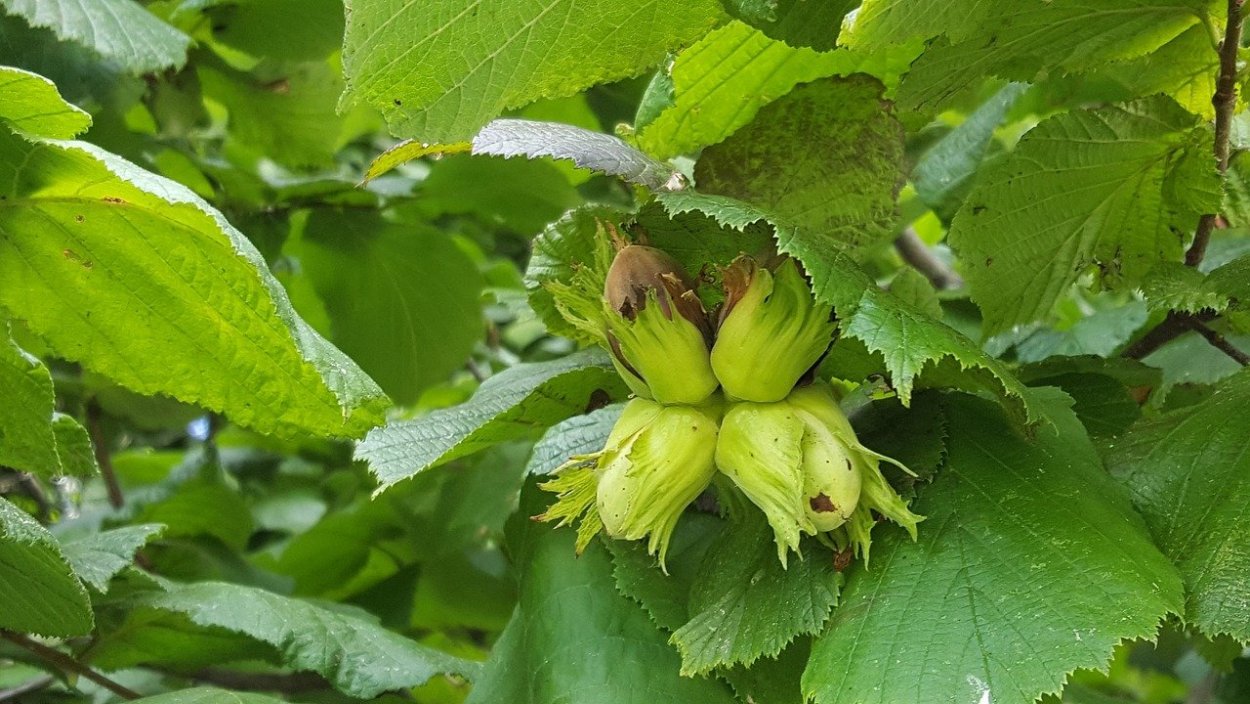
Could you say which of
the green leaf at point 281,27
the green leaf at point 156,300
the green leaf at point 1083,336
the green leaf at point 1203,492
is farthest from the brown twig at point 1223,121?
the green leaf at point 281,27

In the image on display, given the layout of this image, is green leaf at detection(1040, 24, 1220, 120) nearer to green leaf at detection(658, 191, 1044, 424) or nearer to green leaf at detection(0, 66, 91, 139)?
green leaf at detection(658, 191, 1044, 424)

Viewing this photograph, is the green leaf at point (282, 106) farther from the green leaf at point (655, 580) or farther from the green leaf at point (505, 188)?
the green leaf at point (655, 580)

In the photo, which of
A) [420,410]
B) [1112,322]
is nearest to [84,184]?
[1112,322]

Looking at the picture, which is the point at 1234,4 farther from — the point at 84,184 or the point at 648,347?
the point at 84,184

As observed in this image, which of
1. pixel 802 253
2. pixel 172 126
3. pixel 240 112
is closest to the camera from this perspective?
pixel 802 253

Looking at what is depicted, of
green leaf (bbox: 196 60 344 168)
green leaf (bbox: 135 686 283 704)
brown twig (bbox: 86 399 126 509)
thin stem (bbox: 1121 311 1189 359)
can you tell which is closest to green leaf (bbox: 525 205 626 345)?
green leaf (bbox: 135 686 283 704)
